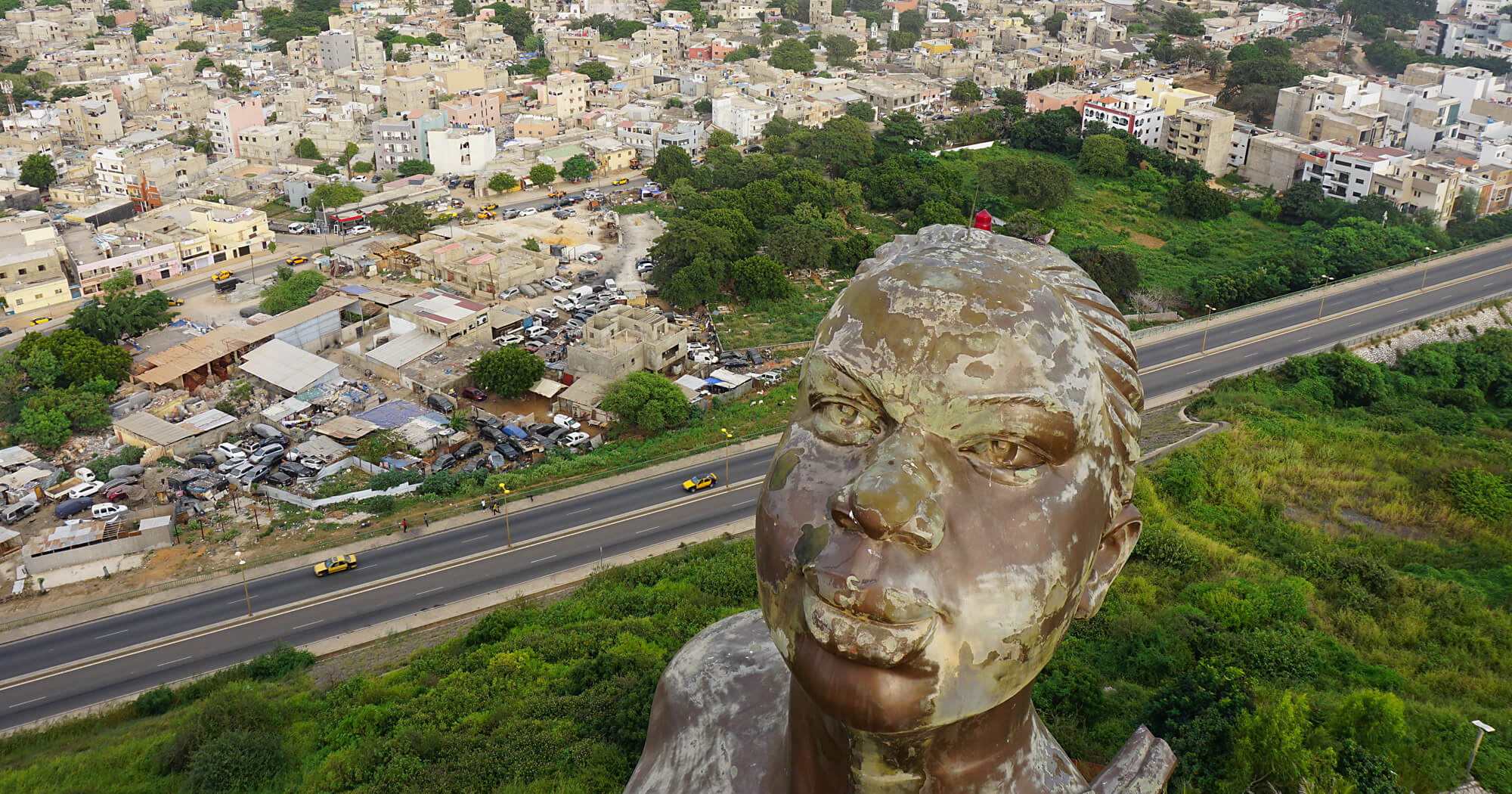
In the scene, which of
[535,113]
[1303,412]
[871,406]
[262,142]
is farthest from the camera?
[535,113]

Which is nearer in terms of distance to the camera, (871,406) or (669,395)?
(871,406)

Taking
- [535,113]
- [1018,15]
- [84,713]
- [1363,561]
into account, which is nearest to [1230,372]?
[1363,561]

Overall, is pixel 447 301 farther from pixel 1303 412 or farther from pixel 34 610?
pixel 1303 412

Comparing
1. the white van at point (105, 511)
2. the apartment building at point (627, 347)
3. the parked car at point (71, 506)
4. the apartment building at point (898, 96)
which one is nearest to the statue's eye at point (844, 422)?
the white van at point (105, 511)

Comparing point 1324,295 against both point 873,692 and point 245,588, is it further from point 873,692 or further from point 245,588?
point 873,692

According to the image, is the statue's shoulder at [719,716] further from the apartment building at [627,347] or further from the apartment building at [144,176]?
the apartment building at [144,176]

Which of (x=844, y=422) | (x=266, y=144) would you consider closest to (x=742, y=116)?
(x=266, y=144)

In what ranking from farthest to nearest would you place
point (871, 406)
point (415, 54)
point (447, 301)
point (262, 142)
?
point (415, 54) → point (262, 142) → point (447, 301) → point (871, 406)
